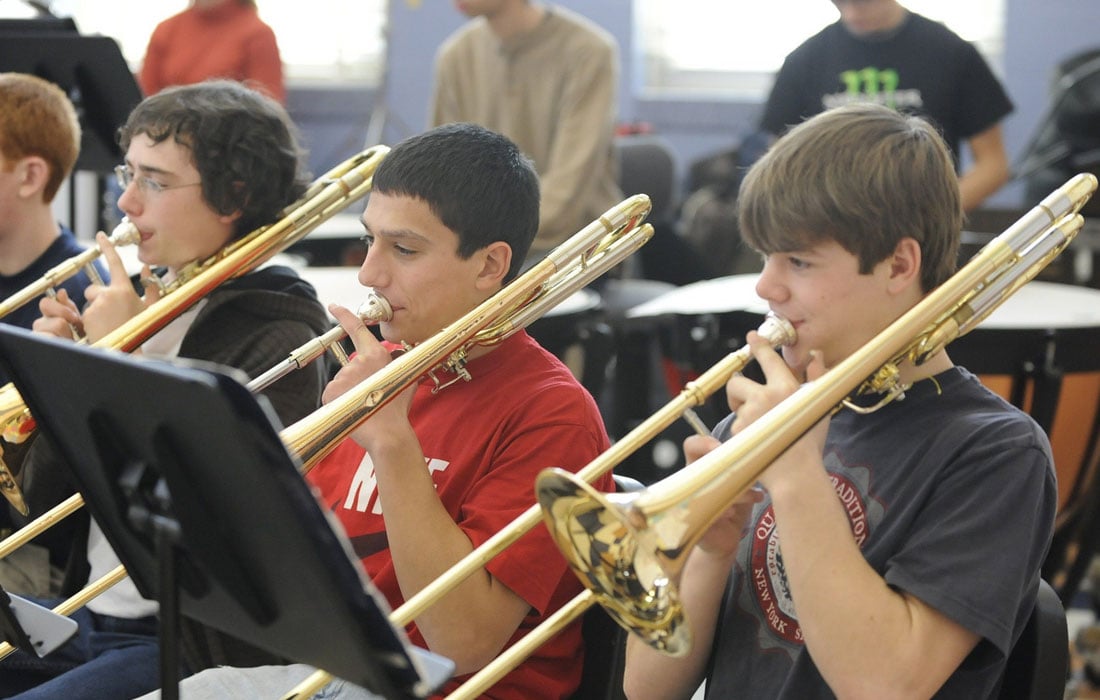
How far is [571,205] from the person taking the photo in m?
3.49

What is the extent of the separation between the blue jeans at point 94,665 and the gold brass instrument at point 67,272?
442 millimetres

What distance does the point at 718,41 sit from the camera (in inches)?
219

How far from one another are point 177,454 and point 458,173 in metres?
0.62

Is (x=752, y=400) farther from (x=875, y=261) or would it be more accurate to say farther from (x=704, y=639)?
(x=704, y=639)

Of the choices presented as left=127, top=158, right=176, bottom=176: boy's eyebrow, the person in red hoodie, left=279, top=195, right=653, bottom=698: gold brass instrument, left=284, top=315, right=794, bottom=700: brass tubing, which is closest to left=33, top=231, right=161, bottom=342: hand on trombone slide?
left=127, top=158, right=176, bottom=176: boy's eyebrow

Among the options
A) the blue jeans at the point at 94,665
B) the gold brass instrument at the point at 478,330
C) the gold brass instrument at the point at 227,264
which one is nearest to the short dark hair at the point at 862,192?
the gold brass instrument at the point at 478,330

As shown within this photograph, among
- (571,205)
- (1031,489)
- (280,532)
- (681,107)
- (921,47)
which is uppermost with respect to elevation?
(280,532)

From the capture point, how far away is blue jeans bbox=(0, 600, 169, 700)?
160cm

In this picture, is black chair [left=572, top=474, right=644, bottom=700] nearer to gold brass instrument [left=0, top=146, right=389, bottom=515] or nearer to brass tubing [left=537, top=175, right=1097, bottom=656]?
brass tubing [left=537, top=175, right=1097, bottom=656]

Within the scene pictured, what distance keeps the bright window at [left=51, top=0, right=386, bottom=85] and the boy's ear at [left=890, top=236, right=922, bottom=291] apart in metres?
4.93

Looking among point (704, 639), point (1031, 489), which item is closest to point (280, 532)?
point (704, 639)

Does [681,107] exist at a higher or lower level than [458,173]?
lower

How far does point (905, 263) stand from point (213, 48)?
363 centimetres

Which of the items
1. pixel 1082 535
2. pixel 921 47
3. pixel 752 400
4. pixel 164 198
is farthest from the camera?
pixel 921 47
